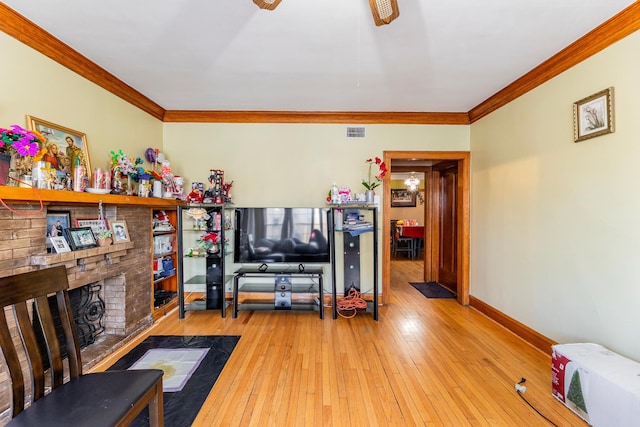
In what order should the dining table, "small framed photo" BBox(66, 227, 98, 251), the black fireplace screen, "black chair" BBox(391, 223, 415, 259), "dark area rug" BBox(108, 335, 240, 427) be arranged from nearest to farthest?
"dark area rug" BBox(108, 335, 240, 427) < "small framed photo" BBox(66, 227, 98, 251) < the black fireplace screen < the dining table < "black chair" BBox(391, 223, 415, 259)

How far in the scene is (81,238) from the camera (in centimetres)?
232

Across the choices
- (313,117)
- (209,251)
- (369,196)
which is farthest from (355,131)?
(209,251)

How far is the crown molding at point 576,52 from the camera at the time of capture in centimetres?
187

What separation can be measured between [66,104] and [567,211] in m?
4.36

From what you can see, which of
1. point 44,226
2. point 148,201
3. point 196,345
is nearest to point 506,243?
point 196,345

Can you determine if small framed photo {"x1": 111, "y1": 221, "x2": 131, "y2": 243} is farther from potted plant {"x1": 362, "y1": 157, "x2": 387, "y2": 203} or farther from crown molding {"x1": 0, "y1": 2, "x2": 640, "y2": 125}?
potted plant {"x1": 362, "y1": 157, "x2": 387, "y2": 203}

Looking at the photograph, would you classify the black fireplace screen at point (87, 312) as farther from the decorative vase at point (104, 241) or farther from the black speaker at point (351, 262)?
the black speaker at point (351, 262)

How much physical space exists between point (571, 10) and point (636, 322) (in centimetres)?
213

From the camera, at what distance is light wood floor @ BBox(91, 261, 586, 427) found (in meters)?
1.81

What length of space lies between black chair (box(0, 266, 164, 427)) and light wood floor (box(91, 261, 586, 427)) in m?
0.64

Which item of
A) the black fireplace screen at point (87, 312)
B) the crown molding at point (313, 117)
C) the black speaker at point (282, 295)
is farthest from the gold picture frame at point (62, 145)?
the black speaker at point (282, 295)

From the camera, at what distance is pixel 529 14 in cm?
187

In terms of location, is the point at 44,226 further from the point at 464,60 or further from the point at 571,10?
the point at 571,10

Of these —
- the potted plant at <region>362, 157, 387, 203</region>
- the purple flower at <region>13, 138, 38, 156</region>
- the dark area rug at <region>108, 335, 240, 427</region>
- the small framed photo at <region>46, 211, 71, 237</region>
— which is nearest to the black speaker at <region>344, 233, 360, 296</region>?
the potted plant at <region>362, 157, 387, 203</region>
